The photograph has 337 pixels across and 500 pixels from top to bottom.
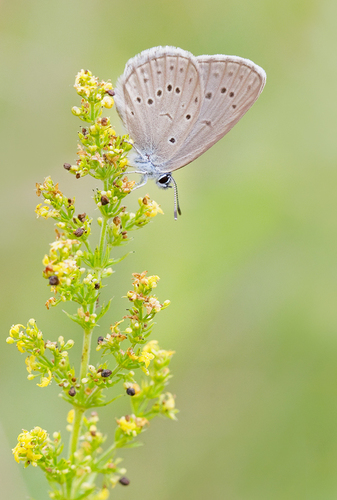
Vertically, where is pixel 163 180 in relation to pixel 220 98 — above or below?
below

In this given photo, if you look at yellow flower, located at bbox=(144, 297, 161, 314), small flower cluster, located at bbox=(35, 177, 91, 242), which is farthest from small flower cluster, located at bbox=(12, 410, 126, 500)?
small flower cluster, located at bbox=(35, 177, 91, 242)

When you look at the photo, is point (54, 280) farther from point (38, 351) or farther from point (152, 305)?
point (152, 305)

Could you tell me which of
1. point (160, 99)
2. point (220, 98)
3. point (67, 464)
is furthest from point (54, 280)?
point (220, 98)

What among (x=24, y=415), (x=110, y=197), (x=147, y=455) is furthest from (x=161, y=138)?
(x=147, y=455)

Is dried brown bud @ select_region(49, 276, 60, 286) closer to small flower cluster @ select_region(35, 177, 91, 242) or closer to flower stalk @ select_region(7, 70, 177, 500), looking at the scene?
flower stalk @ select_region(7, 70, 177, 500)

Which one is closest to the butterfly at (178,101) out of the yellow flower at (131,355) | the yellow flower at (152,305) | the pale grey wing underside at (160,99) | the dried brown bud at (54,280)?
the pale grey wing underside at (160,99)

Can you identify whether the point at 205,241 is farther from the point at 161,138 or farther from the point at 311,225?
the point at 161,138

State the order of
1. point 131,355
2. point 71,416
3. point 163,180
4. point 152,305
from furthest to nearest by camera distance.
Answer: point 163,180 < point 71,416 < point 152,305 < point 131,355
